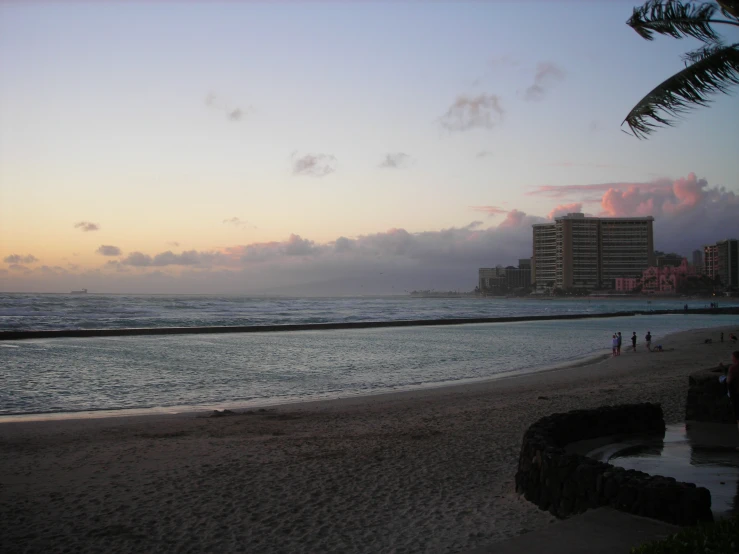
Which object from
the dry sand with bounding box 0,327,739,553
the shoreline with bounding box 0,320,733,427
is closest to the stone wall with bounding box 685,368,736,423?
the dry sand with bounding box 0,327,739,553

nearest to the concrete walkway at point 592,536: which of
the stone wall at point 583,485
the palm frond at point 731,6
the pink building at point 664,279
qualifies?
the stone wall at point 583,485

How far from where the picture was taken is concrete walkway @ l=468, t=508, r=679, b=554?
458cm

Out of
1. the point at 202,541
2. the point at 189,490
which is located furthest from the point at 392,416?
the point at 202,541

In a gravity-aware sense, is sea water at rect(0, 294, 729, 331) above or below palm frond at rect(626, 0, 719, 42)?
below

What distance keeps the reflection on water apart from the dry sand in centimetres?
149

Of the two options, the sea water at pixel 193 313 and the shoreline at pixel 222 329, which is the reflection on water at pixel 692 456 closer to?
the shoreline at pixel 222 329

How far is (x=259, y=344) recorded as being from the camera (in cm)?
3644

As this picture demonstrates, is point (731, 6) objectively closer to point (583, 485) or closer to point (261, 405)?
point (583, 485)

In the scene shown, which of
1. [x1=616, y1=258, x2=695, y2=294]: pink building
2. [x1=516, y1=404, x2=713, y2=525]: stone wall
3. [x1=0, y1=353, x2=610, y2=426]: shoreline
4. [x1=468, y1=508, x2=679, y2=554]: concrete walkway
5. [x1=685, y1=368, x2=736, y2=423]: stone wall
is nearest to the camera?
[x1=468, y1=508, x2=679, y2=554]: concrete walkway

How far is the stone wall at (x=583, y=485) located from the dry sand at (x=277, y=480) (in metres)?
0.31

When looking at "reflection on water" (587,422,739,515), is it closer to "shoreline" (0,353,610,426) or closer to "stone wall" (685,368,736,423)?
"stone wall" (685,368,736,423)

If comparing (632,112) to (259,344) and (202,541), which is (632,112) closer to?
(202,541)

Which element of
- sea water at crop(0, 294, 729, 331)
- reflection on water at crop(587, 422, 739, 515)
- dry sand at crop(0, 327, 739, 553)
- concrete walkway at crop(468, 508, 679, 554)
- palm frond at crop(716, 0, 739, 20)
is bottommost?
sea water at crop(0, 294, 729, 331)

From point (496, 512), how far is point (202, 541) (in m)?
3.11
